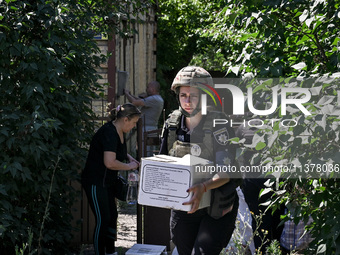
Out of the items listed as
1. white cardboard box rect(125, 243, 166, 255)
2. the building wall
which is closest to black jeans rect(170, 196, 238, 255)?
white cardboard box rect(125, 243, 166, 255)

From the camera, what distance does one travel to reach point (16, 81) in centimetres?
529

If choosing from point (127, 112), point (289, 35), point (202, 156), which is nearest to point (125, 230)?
point (127, 112)

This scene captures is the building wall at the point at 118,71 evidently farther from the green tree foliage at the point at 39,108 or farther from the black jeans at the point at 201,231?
the black jeans at the point at 201,231

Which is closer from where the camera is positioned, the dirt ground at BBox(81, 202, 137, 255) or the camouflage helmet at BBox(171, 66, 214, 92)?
the camouflage helmet at BBox(171, 66, 214, 92)

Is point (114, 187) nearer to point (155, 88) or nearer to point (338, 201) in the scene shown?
point (338, 201)

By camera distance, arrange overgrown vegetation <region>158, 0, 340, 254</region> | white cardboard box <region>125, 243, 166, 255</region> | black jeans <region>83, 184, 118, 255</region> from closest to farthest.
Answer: overgrown vegetation <region>158, 0, 340, 254</region> < white cardboard box <region>125, 243, 166, 255</region> < black jeans <region>83, 184, 118, 255</region>

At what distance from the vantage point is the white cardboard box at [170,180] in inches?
159

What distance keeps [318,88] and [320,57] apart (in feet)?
2.42

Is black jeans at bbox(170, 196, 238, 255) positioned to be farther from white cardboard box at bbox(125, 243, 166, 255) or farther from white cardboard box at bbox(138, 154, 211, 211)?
white cardboard box at bbox(125, 243, 166, 255)

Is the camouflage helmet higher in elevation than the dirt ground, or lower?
higher

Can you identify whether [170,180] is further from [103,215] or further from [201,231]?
[103,215]

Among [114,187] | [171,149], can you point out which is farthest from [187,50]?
[171,149]

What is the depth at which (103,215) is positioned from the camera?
6.13 metres

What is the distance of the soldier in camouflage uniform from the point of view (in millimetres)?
4094
